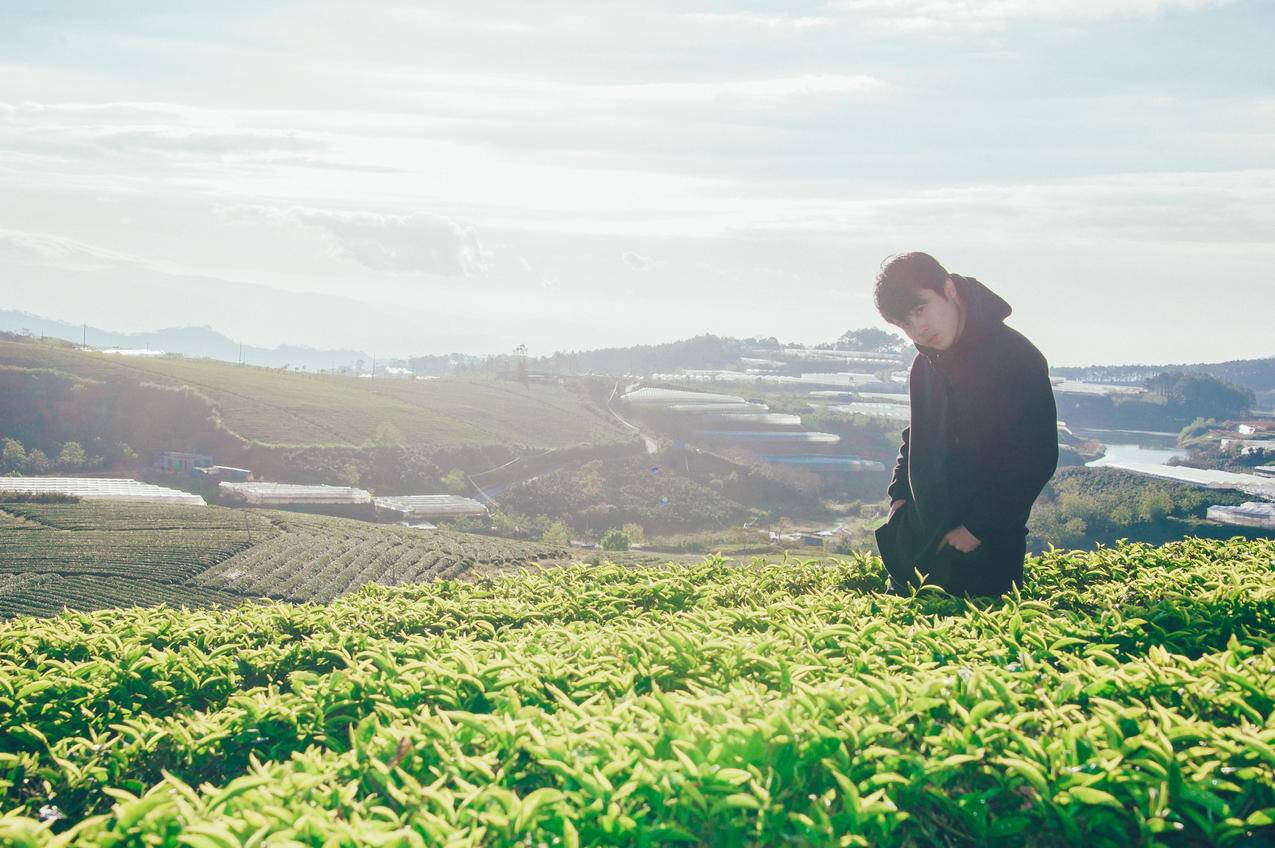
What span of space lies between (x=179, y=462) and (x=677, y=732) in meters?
55.4

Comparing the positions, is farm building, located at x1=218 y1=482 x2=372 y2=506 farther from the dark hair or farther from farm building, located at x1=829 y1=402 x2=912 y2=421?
farm building, located at x1=829 y1=402 x2=912 y2=421

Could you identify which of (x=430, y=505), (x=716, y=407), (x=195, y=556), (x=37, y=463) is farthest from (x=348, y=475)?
(x=716, y=407)

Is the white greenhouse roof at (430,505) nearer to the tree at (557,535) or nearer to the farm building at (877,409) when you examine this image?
the tree at (557,535)

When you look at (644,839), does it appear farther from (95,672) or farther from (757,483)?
(757,483)

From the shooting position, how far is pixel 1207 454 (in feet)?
195

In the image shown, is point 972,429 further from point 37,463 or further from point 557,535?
point 37,463

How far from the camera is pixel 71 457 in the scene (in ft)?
167

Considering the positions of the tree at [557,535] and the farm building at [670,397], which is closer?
the tree at [557,535]

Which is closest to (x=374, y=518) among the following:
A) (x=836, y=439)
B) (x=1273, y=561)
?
(x=836, y=439)

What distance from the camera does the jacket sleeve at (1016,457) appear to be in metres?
5.52

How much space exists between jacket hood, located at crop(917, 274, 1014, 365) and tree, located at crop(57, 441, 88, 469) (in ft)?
179

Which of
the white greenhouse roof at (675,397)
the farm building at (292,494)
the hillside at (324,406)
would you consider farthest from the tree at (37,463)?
the white greenhouse roof at (675,397)

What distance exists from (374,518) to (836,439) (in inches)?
1549

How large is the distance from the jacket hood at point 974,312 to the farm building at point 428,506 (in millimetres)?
42181
